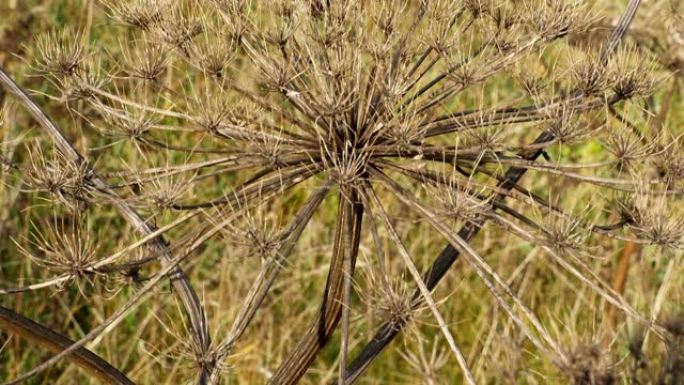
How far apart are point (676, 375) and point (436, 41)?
865 mm

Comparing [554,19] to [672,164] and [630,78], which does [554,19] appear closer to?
[630,78]

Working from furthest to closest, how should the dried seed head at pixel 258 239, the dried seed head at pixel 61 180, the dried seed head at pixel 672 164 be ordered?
the dried seed head at pixel 672 164 < the dried seed head at pixel 61 180 < the dried seed head at pixel 258 239

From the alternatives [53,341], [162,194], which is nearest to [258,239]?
[162,194]

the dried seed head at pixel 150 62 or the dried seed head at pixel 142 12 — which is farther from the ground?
the dried seed head at pixel 142 12

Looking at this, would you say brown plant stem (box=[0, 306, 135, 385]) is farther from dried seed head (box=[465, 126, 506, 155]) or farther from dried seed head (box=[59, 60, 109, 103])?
dried seed head (box=[465, 126, 506, 155])

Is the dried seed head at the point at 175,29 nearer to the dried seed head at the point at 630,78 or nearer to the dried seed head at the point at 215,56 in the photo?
the dried seed head at the point at 215,56

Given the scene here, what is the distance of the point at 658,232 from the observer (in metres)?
2.19

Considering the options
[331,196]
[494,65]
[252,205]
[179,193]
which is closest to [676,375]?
[494,65]

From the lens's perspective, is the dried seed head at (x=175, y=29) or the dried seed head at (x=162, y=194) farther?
the dried seed head at (x=175, y=29)

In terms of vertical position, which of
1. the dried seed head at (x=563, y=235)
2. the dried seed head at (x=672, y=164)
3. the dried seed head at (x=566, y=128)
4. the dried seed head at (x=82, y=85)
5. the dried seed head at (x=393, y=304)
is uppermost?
the dried seed head at (x=82, y=85)

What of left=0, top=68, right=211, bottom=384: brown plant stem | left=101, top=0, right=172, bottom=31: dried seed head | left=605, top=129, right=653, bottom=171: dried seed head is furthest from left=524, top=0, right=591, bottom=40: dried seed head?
left=0, top=68, right=211, bottom=384: brown plant stem

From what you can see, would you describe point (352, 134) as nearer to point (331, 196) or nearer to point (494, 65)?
point (494, 65)

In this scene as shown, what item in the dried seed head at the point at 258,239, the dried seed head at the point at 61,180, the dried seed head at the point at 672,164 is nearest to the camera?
the dried seed head at the point at 258,239

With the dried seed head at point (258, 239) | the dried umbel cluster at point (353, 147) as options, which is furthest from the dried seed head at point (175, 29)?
the dried seed head at point (258, 239)
